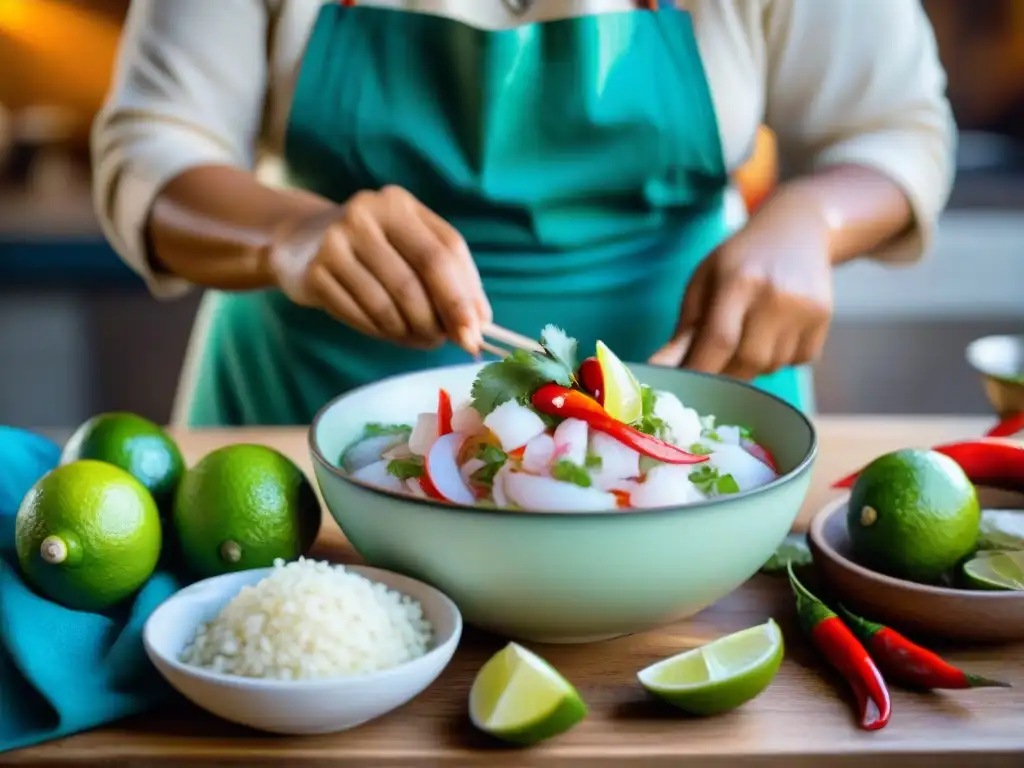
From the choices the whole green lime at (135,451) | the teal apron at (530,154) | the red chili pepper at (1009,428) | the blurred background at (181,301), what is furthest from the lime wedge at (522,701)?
the blurred background at (181,301)

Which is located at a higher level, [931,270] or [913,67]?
[913,67]

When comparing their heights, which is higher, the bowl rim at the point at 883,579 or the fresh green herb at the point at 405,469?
the fresh green herb at the point at 405,469

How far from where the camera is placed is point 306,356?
1536 mm

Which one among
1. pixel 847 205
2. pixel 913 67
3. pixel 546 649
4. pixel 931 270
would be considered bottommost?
pixel 931 270

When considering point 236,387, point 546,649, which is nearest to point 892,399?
point 236,387

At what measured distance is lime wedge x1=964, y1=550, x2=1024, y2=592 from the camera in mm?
833

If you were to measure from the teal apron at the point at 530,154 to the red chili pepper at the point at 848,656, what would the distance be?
0.70 metres

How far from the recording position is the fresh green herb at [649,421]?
0.86 meters

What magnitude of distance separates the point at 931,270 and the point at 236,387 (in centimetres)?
231

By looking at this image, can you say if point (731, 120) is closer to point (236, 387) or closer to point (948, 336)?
point (236, 387)

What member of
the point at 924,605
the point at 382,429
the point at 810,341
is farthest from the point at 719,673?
the point at 810,341

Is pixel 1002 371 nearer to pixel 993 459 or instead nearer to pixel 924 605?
pixel 993 459

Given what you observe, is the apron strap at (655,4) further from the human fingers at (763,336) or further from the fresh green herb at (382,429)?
the fresh green herb at (382,429)

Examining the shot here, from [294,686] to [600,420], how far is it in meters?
0.28
